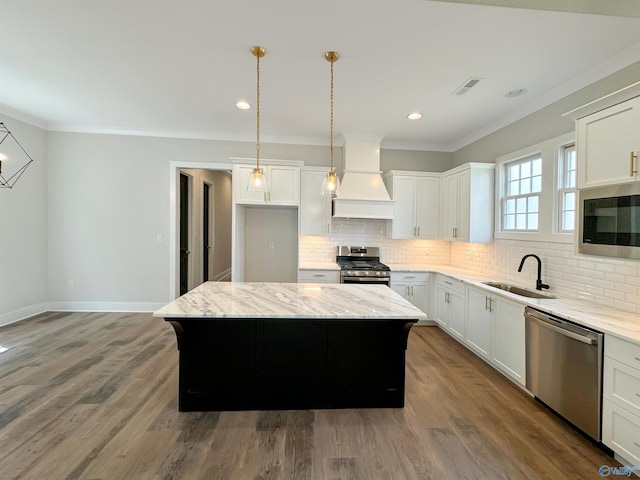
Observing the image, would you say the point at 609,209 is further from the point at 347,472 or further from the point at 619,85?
the point at 347,472

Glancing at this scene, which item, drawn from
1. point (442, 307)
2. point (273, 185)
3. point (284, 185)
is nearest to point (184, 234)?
point (273, 185)

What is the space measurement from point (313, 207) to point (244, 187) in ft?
3.54

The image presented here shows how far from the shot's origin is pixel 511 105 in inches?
131

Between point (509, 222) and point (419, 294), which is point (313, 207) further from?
point (509, 222)

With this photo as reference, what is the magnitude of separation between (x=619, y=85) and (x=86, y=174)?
658cm

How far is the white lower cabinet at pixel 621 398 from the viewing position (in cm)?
167

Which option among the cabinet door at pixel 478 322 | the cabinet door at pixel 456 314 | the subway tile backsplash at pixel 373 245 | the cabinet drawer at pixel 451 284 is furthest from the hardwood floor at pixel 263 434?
the subway tile backsplash at pixel 373 245

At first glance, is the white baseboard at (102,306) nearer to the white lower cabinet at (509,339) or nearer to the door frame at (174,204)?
the door frame at (174,204)

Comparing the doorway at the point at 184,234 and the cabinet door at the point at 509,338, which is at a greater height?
the doorway at the point at 184,234

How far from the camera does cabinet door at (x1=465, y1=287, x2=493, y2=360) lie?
3053 millimetres

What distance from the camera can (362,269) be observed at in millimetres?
4109

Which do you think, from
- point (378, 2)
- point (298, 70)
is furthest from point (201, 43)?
point (378, 2)

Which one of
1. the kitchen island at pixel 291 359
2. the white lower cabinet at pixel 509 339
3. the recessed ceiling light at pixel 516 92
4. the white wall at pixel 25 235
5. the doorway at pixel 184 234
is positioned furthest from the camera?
the doorway at pixel 184 234

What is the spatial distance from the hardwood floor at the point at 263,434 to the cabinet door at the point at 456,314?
0.65 meters
